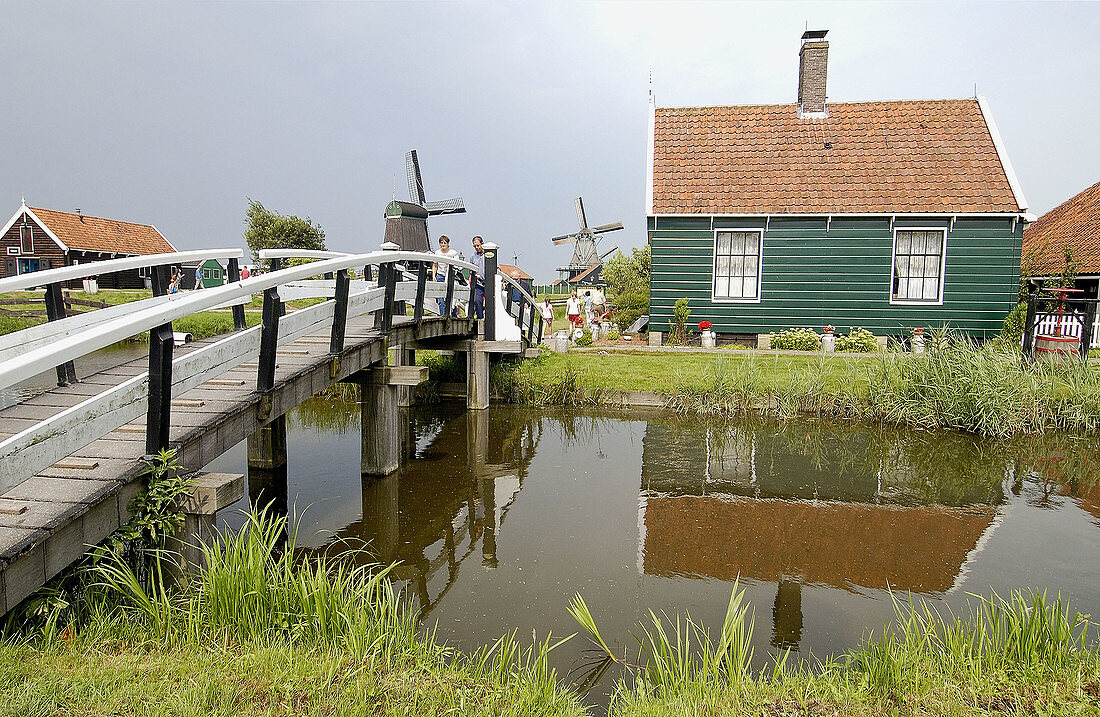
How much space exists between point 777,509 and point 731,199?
10.1m

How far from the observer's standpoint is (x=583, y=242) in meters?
42.4

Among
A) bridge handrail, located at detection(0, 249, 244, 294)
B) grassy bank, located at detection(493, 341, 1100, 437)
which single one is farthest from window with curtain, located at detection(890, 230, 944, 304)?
bridge handrail, located at detection(0, 249, 244, 294)

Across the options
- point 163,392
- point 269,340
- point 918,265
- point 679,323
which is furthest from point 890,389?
point 163,392

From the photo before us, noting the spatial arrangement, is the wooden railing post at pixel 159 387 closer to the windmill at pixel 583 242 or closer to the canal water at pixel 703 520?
the canal water at pixel 703 520

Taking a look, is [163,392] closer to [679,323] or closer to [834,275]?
[679,323]

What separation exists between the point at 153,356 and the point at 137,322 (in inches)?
16.1

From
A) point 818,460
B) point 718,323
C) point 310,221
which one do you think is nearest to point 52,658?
point 818,460

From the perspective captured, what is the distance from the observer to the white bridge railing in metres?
2.90

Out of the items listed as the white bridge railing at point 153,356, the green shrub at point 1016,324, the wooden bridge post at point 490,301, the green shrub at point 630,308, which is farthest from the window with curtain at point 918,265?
the white bridge railing at point 153,356

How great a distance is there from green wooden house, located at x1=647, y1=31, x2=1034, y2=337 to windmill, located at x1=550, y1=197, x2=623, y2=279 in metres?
20.1

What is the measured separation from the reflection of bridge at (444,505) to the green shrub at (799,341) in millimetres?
7567

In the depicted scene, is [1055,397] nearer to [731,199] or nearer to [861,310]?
[861,310]

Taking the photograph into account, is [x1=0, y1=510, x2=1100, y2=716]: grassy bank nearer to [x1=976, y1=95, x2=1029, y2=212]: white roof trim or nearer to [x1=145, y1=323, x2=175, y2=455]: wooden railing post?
[x1=145, y1=323, x2=175, y2=455]: wooden railing post

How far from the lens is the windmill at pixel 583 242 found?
36281mm
